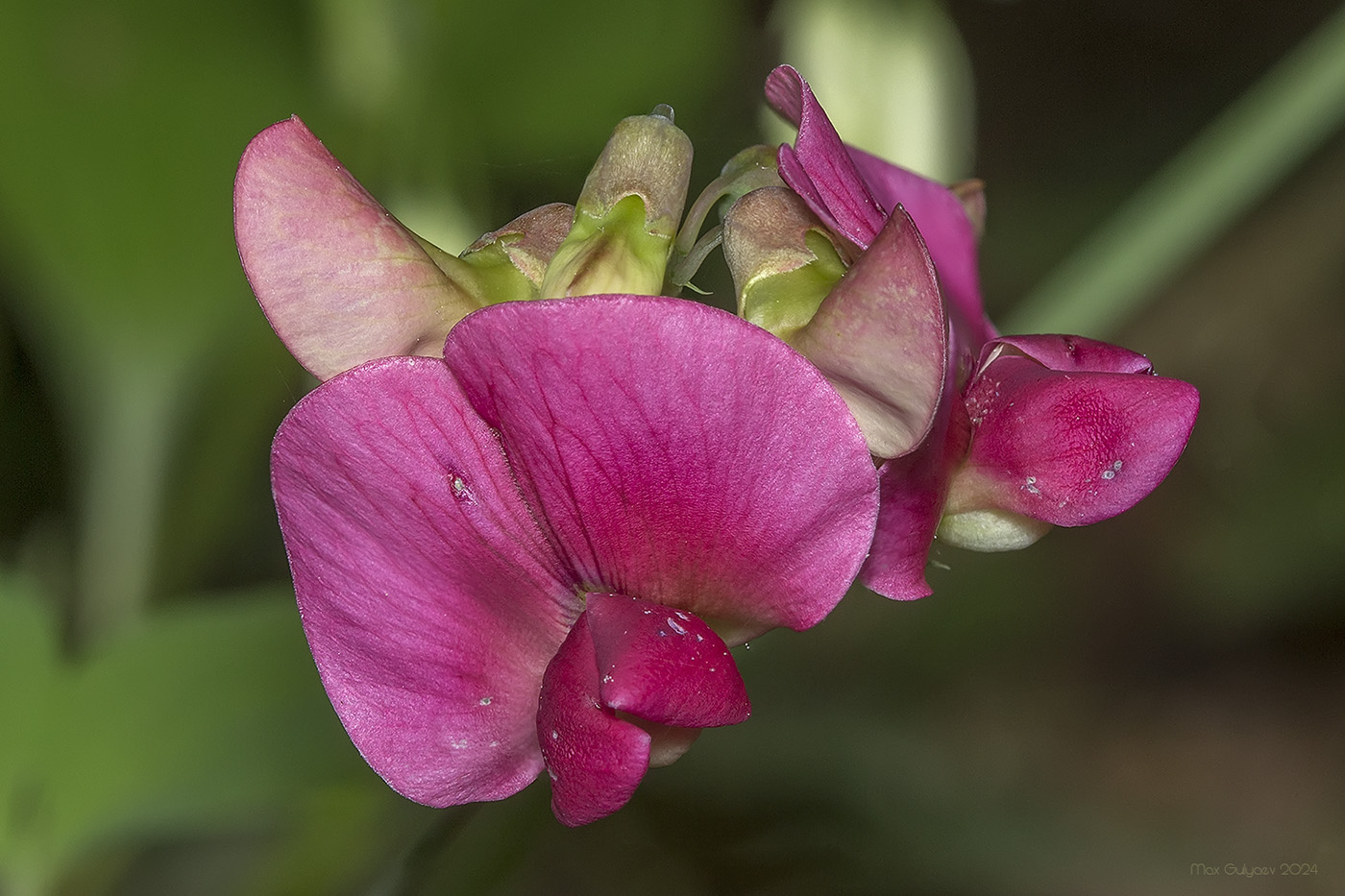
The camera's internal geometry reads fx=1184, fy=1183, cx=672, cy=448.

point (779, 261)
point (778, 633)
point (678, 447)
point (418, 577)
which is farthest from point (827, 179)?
point (778, 633)

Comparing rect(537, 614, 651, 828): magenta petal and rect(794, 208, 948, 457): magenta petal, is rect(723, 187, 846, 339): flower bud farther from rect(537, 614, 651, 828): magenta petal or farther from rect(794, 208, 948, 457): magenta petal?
rect(537, 614, 651, 828): magenta petal

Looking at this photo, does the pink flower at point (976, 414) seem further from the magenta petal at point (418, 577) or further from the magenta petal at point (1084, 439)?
the magenta petal at point (418, 577)

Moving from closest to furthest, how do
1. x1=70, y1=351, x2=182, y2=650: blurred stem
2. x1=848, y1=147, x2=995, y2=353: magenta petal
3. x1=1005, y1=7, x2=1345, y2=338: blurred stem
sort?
1. x1=848, y1=147, x2=995, y2=353: magenta petal
2. x1=1005, y1=7, x2=1345, y2=338: blurred stem
3. x1=70, y1=351, x2=182, y2=650: blurred stem

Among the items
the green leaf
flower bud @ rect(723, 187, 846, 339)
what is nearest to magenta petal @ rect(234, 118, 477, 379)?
flower bud @ rect(723, 187, 846, 339)

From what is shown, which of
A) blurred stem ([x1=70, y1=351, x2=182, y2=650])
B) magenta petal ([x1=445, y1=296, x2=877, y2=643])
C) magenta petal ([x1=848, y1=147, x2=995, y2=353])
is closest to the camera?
magenta petal ([x1=445, y1=296, x2=877, y2=643])

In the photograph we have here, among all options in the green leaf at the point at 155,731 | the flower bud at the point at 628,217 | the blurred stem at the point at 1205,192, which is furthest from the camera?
the blurred stem at the point at 1205,192

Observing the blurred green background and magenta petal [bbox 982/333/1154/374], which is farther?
the blurred green background

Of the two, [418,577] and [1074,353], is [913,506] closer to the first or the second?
[1074,353]

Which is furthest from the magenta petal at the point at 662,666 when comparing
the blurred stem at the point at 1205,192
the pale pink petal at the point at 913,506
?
the blurred stem at the point at 1205,192
